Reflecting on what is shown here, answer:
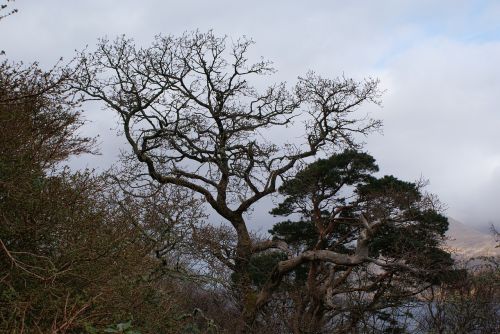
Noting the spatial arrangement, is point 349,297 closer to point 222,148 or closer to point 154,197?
point 222,148

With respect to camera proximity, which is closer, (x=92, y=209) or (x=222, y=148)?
(x=92, y=209)

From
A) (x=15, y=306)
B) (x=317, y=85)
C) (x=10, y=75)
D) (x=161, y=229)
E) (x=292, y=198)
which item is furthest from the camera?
(x=292, y=198)

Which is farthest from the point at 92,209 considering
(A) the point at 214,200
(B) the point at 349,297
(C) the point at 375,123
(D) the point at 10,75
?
(C) the point at 375,123

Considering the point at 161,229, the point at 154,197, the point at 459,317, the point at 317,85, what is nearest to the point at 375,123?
the point at 317,85

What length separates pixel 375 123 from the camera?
1905 centimetres

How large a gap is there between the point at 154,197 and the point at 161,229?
11.5 feet

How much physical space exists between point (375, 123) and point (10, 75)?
15.0 m

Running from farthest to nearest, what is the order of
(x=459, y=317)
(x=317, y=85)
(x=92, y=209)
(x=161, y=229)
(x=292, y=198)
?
(x=292, y=198) → (x=317, y=85) → (x=459, y=317) → (x=161, y=229) → (x=92, y=209)

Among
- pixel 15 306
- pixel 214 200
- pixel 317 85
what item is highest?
pixel 317 85

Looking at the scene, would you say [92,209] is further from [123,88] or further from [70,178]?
[123,88]

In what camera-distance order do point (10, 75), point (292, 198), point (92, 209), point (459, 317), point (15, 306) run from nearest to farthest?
point (15, 306)
point (10, 75)
point (92, 209)
point (459, 317)
point (292, 198)

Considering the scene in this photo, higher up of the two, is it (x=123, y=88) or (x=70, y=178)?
(x=123, y=88)

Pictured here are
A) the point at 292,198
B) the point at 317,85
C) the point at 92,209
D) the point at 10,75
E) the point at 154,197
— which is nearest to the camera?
the point at 10,75

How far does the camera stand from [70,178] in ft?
20.2
